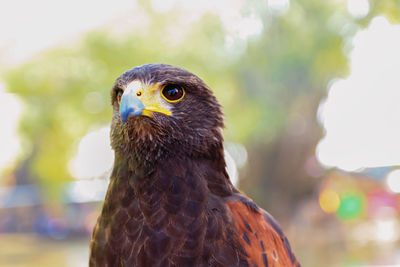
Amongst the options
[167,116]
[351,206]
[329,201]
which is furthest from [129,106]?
[351,206]

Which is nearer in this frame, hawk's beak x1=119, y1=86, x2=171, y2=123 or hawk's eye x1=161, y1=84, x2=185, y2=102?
hawk's beak x1=119, y1=86, x2=171, y2=123

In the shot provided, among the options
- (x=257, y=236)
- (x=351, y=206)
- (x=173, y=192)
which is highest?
(x=351, y=206)

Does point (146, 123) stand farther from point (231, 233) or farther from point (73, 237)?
point (73, 237)

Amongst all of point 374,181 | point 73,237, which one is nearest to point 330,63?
point 374,181

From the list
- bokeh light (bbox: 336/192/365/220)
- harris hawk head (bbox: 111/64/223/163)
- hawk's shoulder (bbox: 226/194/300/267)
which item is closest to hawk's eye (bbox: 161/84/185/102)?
harris hawk head (bbox: 111/64/223/163)

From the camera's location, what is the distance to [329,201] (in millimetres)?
8242

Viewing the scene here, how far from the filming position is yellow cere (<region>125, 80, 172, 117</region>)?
1.18 m

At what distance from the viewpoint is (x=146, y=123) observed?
1230mm

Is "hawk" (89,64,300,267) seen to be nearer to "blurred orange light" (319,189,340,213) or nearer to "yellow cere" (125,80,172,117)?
"yellow cere" (125,80,172,117)

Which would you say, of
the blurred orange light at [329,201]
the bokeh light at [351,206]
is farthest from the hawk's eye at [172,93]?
the bokeh light at [351,206]

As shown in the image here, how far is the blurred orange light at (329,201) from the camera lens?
8.14 metres

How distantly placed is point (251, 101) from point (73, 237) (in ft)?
17.7

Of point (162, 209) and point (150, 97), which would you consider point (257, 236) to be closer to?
point (162, 209)

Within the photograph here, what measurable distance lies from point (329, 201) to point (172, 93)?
765 centimetres
